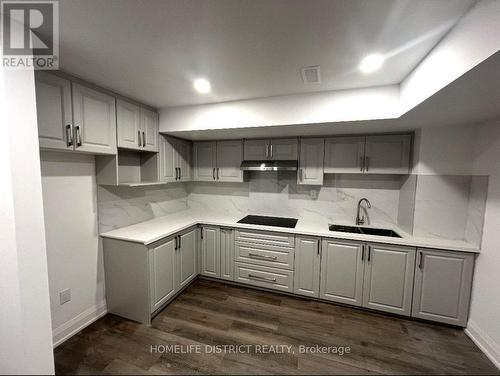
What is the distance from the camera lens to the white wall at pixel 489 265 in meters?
1.79

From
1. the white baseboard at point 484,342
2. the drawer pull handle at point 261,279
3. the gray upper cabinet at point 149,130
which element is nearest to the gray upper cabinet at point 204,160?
the gray upper cabinet at point 149,130

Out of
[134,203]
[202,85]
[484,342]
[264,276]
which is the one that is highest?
[202,85]

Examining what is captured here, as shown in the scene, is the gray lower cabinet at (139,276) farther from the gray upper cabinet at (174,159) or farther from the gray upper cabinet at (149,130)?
the gray upper cabinet at (149,130)

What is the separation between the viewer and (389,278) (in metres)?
2.26

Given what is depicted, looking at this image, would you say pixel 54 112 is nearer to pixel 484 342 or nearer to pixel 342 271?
pixel 342 271

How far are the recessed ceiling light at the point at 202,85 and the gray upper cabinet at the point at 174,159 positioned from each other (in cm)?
100

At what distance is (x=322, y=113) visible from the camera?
2.09 metres

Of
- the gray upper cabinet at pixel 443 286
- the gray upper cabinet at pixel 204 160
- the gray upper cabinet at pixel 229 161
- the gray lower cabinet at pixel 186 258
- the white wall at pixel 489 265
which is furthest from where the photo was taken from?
the gray upper cabinet at pixel 204 160

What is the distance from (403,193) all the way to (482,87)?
157 centimetres

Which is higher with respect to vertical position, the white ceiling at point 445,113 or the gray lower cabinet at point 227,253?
the white ceiling at point 445,113

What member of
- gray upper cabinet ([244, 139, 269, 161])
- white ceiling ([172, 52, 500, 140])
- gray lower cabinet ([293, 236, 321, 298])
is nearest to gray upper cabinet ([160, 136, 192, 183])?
white ceiling ([172, 52, 500, 140])

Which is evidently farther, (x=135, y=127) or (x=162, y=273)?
(x=135, y=127)

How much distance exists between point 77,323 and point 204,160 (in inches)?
92.7

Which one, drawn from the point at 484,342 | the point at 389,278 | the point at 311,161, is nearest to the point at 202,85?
the point at 311,161
